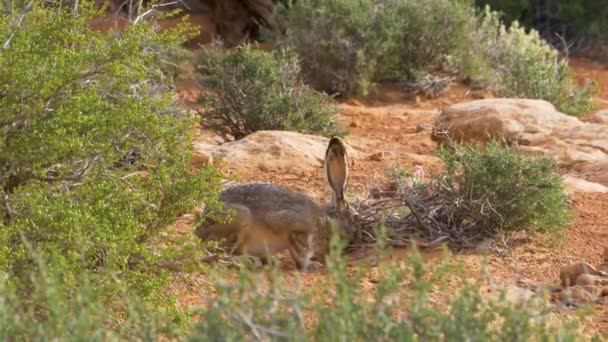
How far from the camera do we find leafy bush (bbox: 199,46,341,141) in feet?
35.1

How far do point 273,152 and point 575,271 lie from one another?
3.50 m

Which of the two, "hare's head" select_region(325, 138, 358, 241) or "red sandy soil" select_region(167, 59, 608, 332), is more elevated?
"hare's head" select_region(325, 138, 358, 241)

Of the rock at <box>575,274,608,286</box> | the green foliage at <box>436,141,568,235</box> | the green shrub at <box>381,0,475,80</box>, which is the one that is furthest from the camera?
the green shrub at <box>381,0,475,80</box>

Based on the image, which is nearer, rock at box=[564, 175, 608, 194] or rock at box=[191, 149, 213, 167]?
rock at box=[564, 175, 608, 194]

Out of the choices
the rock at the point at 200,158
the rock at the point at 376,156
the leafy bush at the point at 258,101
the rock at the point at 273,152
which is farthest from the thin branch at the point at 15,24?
the leafy bush at the point at 258,101

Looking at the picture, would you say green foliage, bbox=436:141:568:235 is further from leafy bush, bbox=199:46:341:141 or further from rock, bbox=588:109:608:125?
rock, bbox=588:109:608:125

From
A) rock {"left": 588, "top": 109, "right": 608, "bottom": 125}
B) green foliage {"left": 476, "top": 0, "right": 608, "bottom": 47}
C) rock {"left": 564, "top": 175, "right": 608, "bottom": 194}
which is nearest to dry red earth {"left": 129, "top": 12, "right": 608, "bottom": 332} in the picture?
rock {"left": 564, "top": 175, "right": 608, "bottom": 194}

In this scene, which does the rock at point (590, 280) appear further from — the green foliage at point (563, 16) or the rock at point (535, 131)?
the green foliage at point (563, 16)

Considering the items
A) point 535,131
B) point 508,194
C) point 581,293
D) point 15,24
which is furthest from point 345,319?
point 535,131

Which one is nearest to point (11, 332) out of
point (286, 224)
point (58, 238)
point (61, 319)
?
point (61, 319)

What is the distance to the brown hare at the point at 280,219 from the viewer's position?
6.53 m

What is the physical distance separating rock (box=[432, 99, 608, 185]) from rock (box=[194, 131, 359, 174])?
1.04 m

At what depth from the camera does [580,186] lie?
27.8 ft

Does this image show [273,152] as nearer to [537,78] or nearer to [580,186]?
[580,186]
